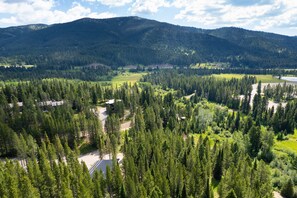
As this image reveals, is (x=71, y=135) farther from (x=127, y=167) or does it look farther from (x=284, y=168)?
(x=284, y=168)

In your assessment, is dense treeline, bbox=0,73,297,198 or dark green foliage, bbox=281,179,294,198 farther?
dark green foliage, bbox=281,179,294,198

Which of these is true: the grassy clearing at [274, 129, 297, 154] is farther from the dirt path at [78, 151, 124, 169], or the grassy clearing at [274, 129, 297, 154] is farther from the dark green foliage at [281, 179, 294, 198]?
the dirt path at [78, 151, 124, 169]

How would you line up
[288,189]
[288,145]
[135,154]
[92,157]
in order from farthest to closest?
[288,145] → [92,157] → [135,154] → [288,189]

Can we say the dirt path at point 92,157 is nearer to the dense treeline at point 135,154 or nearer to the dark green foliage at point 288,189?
the dense treeline at point 135,154

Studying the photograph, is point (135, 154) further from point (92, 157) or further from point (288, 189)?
point (288, 189)

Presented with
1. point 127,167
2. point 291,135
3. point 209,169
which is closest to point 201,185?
point 209,169

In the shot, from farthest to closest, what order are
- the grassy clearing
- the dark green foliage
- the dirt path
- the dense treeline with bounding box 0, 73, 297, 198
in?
the grassy clearing → the dirt path → the dark green foliage → the dense treeline with bounding box 0, 73, 297, 198

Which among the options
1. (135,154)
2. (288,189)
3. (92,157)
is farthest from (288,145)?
(92,157)

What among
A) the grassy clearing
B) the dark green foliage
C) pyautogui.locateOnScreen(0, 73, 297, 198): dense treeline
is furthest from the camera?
the grassy clearing

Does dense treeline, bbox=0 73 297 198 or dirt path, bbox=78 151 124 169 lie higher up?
dense treeline, bbox=0 73 297 198

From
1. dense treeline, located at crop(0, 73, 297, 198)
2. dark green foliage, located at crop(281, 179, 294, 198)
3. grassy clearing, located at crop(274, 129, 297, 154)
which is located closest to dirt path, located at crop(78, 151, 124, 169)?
dense treeline, located at crop(0, 73, 297, 198)
